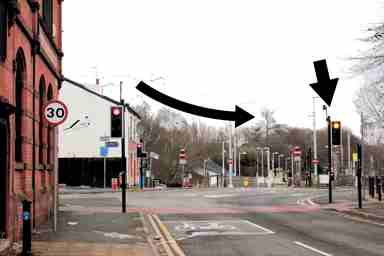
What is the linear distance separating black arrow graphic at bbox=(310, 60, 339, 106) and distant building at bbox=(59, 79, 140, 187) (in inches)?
2108

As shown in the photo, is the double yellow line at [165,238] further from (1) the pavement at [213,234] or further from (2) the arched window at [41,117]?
(2) the arched window at [41,117]

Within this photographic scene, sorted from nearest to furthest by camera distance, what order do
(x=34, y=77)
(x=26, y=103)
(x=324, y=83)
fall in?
(x=324, y=83) < (x=26, y=103) < (x=34, y=77)

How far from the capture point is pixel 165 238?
17.9 metres

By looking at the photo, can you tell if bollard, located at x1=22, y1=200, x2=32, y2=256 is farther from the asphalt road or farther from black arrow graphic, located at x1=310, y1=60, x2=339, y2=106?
black arrow graphic, located at x1=310, y1=60, x2=339, y2=106

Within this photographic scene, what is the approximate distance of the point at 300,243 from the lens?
16.6m

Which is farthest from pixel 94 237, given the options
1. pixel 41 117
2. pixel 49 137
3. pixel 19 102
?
pixel 49 137

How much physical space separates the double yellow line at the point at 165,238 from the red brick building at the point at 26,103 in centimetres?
351

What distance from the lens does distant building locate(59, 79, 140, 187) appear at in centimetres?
6191

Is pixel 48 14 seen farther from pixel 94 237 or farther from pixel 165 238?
pixel 165 238

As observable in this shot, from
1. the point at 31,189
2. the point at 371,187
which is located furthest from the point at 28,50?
the point at 371,187

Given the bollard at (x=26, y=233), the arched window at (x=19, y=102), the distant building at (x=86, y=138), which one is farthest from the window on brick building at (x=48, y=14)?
the distant building at (x=86, y=138)

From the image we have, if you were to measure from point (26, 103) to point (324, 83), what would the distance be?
10.7 m

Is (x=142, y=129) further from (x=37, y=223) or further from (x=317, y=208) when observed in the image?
(x=37, y=223)

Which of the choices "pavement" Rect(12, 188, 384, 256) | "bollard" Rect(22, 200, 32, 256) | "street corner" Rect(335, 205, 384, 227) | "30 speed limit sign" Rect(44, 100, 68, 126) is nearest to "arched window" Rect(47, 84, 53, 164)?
"pavement" Rect(12, 188, 384, 256)
